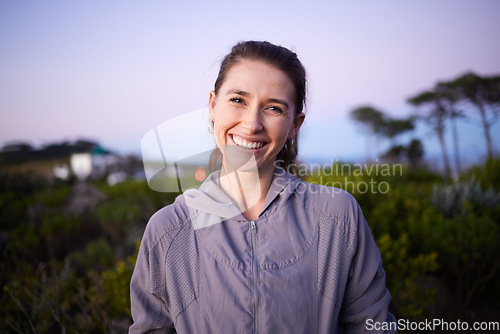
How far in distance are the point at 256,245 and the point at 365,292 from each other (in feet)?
1.62

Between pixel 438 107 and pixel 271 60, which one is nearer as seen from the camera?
pixel 271 60

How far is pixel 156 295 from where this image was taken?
1.17 m

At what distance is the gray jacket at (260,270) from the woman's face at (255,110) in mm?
228

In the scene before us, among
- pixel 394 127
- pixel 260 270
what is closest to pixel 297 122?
pixel 260 270

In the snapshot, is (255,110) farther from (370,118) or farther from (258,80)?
(370,118)

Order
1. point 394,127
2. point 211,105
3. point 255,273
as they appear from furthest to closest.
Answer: point 394,127 < point 211,105 < point 255,273

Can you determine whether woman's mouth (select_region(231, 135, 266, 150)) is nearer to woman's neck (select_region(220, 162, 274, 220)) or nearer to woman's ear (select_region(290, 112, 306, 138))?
woman's neck (select_region(220, 162, 274, 220))

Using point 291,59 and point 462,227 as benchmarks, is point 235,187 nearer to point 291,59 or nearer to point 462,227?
point 291,59

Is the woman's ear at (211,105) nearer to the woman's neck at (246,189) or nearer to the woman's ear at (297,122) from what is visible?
the woman's neck at (246,189)

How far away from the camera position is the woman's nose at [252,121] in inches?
48.6

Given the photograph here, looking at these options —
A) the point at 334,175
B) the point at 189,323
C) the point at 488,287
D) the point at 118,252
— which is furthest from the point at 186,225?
the point at 118,252

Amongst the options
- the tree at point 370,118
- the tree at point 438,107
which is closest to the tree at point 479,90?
the tree at point 438,107

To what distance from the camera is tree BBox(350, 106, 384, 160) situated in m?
34.9

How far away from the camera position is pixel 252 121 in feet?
4.05
